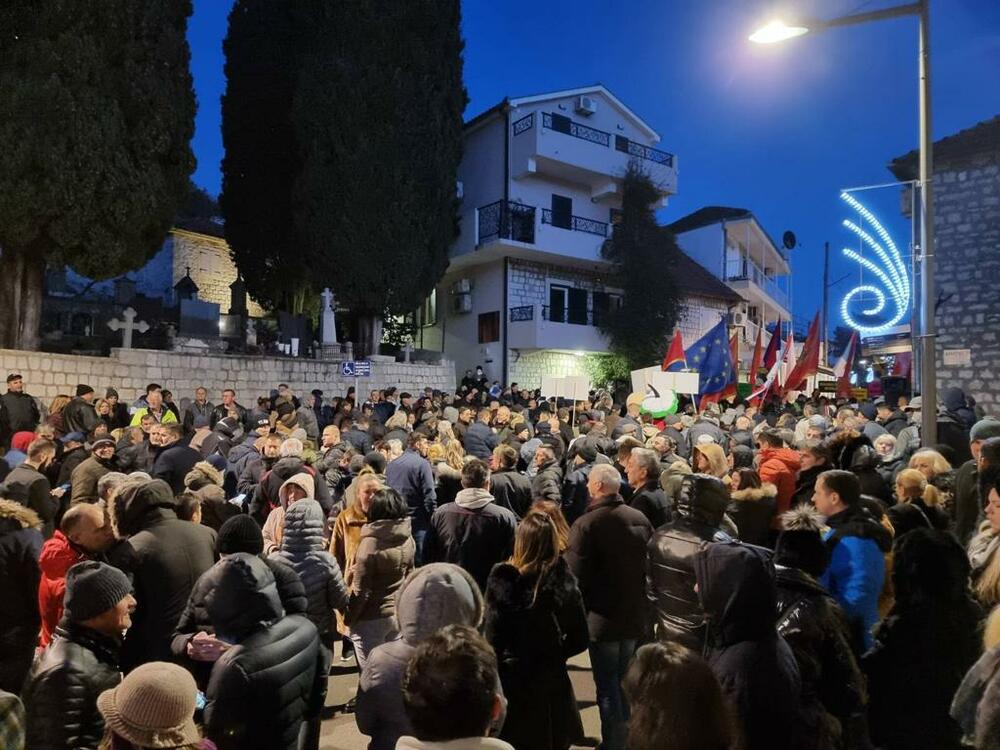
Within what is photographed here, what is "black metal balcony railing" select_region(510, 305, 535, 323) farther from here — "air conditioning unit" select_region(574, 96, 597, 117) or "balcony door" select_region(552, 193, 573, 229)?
"air conditioning unit" select_region(574, 96, 597, 117)

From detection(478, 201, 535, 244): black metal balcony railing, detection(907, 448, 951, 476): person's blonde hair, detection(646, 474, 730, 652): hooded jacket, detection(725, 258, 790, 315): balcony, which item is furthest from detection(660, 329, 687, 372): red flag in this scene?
detection(725, 258, 790, 315): balcony

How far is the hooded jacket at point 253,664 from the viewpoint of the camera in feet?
8.63

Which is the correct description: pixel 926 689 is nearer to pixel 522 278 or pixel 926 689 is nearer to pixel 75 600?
pixel 75 600

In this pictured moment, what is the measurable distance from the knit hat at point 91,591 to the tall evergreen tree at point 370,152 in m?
19.0

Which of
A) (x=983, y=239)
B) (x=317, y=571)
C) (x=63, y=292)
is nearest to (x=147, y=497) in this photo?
(x=317, y=571)

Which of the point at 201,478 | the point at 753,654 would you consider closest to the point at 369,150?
the point at 201,478

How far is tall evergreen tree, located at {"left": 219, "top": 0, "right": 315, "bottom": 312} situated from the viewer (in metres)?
24.5

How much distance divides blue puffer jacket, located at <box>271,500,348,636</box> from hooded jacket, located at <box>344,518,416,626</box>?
146 mm

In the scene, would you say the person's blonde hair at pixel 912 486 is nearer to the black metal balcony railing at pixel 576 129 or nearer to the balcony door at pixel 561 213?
the balcony door at pixel 561 213

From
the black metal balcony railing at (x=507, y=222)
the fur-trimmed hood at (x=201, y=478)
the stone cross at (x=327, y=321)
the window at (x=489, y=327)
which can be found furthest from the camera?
the window at (x=489, y=327)

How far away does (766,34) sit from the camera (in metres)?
6.58

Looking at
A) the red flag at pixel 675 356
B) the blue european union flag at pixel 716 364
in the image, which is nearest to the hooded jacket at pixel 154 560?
the red flag at pixel 675 356

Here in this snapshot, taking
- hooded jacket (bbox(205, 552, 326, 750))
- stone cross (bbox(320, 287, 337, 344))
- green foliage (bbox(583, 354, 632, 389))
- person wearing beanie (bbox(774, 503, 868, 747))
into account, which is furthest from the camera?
green foliage (bbox(583, 354, 632, 389))

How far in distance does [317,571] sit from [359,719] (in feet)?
4.35
